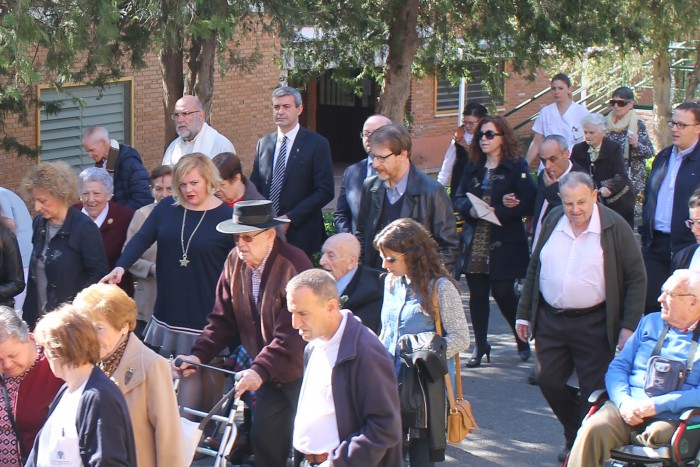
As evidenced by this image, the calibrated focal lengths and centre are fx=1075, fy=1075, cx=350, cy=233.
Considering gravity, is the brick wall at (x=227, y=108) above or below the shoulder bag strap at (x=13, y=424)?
above

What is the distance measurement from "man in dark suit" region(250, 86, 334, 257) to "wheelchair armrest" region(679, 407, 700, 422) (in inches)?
138

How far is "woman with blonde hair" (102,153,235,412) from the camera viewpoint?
661 cm

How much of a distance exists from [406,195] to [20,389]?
2.95 m

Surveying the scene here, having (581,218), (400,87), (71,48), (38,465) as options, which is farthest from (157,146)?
(38,465)

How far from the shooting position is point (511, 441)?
287 inches

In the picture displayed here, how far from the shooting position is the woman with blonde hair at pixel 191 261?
21.7ft

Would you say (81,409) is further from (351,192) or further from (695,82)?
(695,82)

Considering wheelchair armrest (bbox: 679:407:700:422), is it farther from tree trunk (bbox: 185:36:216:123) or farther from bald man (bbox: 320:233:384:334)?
tree trunk (bbox: 185:36:216:123)

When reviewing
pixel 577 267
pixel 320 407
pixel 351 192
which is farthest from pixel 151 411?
pixel 351 192

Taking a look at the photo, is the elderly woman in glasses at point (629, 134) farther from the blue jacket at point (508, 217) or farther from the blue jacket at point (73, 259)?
the blue jacket at point (73, 259)

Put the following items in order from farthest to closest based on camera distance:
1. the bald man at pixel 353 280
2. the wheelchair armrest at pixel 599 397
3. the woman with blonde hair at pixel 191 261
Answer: the woman with blonde hair at pixel 191 261 → the bald man at pixel 353 280 → the wheelchair armrest at pixel 599 397

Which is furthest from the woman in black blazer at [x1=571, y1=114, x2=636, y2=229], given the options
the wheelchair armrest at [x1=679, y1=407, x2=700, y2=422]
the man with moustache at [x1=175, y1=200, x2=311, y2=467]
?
the man with moustache at [x1=175, y1=200, x2=311, y2=467]

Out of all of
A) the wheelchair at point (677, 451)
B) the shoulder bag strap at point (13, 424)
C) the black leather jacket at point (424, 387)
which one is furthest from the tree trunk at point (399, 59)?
the shoulder bag strap at point (13, 424)

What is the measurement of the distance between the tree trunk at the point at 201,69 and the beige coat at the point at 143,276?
3469 millimetres
